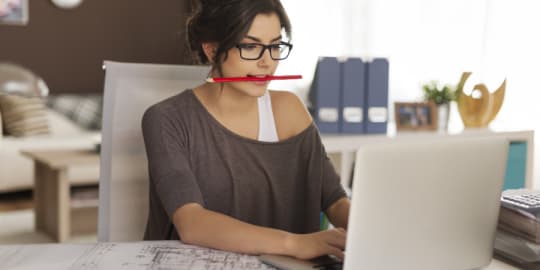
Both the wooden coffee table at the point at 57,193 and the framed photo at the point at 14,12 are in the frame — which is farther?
the framed photo at the point at 14,12

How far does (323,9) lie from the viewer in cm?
469

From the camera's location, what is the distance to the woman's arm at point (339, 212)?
1335 millimetres

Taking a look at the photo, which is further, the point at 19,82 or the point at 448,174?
the point at 19,82

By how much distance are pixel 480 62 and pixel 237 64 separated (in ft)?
8.44

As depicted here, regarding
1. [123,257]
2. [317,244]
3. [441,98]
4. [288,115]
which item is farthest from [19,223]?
[317,244]

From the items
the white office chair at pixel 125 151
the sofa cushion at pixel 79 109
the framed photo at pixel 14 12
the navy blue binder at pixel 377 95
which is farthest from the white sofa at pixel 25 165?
the white office chair at pixel 125 151

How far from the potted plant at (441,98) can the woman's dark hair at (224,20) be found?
56.9 inches

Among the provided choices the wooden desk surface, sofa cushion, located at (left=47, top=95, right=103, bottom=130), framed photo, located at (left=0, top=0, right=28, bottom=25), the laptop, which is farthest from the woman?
framed photo, located at (left=0, top=0, right=28, bottom=25)

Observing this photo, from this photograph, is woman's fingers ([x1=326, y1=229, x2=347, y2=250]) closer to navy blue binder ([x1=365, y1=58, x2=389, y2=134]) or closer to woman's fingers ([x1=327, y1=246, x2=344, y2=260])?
woman's fingers ([x1=327, y1=246, x2=344, y2=260])

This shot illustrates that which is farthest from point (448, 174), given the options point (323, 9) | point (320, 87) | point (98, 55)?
point (98, 55)

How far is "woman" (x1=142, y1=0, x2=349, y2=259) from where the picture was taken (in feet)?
4.04

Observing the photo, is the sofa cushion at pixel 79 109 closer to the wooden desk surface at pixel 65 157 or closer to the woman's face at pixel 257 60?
the wooden desk surface at pixel 65 157

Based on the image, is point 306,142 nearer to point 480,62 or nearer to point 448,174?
point 448,174

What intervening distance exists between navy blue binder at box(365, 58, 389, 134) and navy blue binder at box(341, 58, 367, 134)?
19 millimetres
